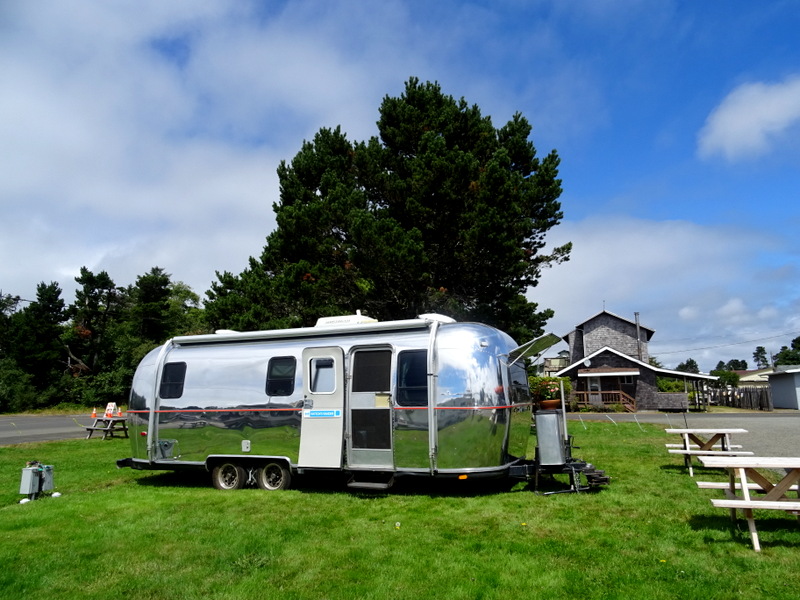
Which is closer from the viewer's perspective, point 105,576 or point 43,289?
point 105,576

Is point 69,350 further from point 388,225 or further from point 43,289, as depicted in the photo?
point 388,225

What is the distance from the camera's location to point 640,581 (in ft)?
16.1

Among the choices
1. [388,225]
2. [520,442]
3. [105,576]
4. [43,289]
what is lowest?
[105,576]

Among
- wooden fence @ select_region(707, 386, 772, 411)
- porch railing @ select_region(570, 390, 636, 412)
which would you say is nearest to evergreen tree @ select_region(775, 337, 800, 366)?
wooden fence @ select_region(707, 386, 772, 411)

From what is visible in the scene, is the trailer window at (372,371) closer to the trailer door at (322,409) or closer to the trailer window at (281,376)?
the trailer door at (322,409)

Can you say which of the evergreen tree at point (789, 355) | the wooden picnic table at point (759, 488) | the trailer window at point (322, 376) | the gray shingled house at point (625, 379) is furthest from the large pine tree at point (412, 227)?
the evergreen tree at point (789, 355)

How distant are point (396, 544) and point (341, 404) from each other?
10.3ft

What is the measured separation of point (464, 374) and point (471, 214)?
12.6m

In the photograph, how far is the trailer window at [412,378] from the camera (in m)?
8.66

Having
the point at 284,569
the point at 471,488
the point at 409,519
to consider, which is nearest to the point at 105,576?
the point at 284,569

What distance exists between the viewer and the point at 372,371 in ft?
29.8

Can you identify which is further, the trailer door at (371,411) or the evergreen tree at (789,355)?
the evergreen tree at (789,355)

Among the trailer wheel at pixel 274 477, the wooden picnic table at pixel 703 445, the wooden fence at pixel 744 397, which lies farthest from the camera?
the wooden fence at pixel 744 397

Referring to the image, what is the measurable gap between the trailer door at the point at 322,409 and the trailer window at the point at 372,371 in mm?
252
